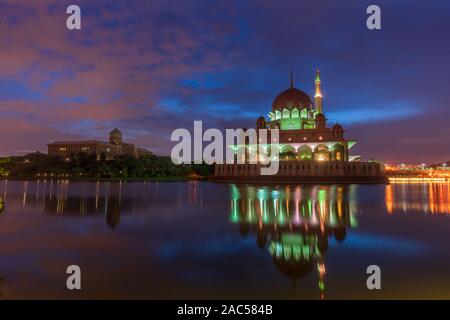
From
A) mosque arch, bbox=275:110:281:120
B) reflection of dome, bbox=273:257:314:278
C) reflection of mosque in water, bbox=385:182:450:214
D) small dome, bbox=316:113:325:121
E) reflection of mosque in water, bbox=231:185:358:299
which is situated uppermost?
mosque arch, bbox=275:110:281:120

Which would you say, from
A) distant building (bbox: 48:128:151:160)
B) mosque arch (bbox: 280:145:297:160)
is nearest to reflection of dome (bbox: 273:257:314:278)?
mosque arch (bbox: 280:145:297:160)

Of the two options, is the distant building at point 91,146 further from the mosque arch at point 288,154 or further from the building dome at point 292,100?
the mosque arch at point 288,154

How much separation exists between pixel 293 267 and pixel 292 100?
4162cm

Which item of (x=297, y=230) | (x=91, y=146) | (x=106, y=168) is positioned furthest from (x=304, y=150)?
(x=91, y=146)

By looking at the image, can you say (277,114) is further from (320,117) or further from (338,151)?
(338,151)

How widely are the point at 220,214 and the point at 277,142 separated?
3241 cm

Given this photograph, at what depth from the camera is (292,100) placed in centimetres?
4453

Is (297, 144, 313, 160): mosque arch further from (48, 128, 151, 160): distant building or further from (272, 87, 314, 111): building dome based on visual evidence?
(48, 128, 151, 160): distant building

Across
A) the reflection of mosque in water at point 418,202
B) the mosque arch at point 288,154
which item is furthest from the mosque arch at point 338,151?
the reflection of mosque in water at point 418,202

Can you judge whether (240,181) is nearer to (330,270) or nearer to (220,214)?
(220,214)

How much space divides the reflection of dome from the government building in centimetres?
3004

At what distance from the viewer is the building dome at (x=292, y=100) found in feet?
145

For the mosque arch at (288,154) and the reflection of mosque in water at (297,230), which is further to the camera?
the mosque arch at (288,154)

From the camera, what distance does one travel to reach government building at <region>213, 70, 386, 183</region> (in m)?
35.3
